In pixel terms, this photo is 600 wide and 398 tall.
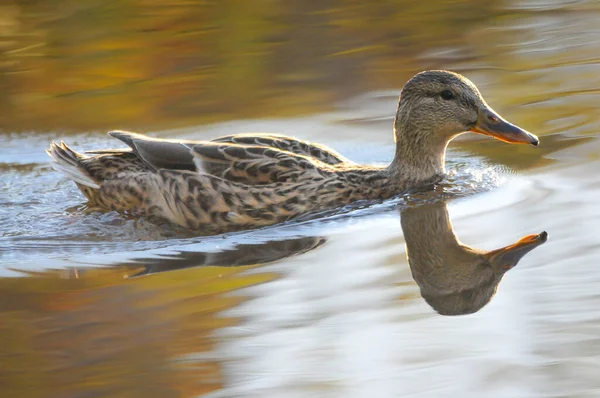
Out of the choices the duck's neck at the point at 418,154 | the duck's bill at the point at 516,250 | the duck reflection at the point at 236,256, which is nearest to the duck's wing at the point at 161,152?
the duck reflection at the point at 236,256

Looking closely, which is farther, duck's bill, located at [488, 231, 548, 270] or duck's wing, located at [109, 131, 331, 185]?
duck's wing, located at [109, 131, 331, 185]

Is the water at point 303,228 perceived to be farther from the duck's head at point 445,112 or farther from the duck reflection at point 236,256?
the duck's head at point 445,112

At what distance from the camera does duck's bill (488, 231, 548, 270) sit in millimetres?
6914

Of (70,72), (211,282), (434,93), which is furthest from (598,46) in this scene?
(211,282)

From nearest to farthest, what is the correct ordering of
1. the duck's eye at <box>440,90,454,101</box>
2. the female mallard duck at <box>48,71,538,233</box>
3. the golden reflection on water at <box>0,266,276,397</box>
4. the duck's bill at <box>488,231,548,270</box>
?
the golden reflection on water at <box>0,266,276,397</box>
the duck's bill at <box>488,231,548,270</box>
the female mallard duck at <box>48,71,538,233</box>
the duck's eye at <box>440,90,454,101</box>

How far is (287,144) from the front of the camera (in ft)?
29.5

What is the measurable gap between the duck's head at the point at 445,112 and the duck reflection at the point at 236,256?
1.83 m

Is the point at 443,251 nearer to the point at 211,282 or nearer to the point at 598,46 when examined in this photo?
the point at 211,282

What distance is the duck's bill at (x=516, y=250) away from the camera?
6.91 metres

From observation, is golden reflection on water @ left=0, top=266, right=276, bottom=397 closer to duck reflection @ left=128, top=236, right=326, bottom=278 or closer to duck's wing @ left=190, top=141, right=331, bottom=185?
duck reflection @ left=128, top=236, right=326, bottom=278

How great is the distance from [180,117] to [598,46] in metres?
4.39

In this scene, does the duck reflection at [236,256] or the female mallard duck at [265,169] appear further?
the female mallard duck at [265,169]

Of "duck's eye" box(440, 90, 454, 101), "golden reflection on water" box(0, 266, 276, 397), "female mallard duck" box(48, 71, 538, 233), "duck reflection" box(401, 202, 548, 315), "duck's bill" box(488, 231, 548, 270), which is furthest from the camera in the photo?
"duck's eye" box(440, 90, 454, 101)

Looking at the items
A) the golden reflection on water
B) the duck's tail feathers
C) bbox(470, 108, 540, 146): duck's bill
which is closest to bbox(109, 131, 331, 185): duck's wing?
the duck's tail feathers
